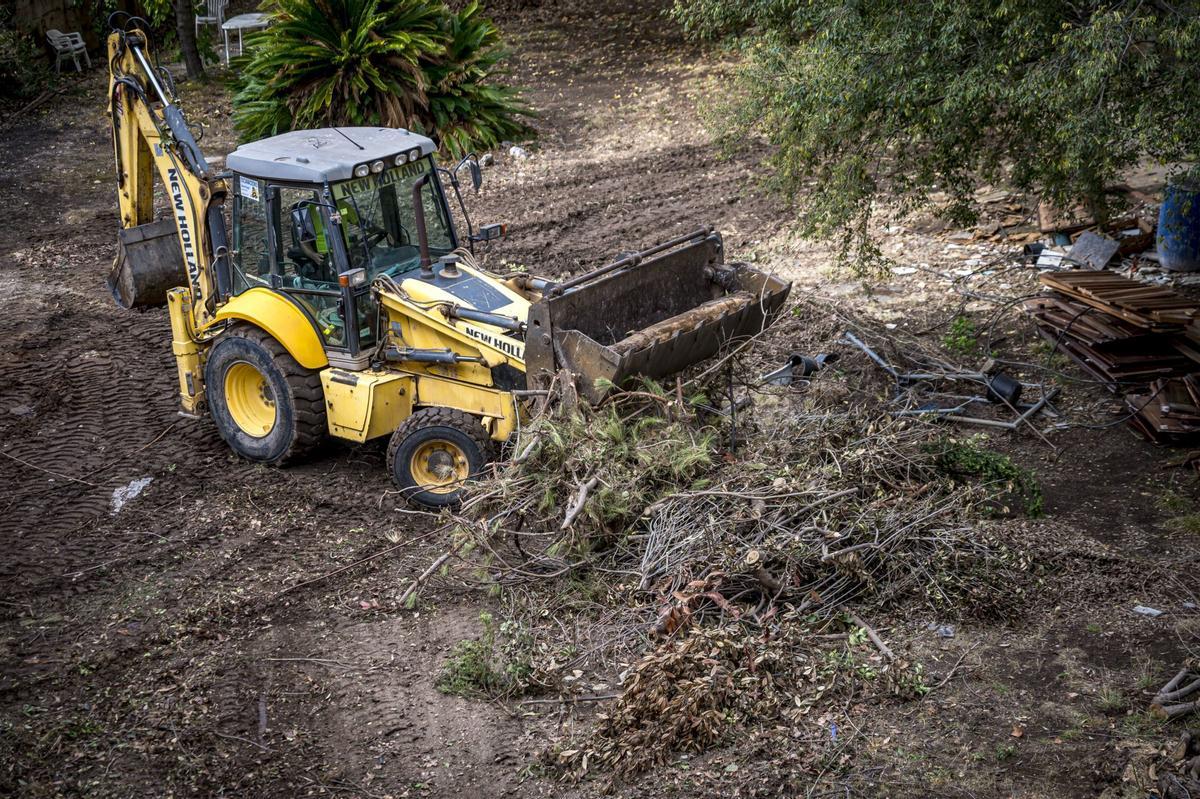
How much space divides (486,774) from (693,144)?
1260 centimetres

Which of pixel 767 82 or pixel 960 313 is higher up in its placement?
pixel 767 82

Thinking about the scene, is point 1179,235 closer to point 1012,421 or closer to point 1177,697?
point 1012,421

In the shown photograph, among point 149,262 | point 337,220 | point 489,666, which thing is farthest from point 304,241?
point 489,666

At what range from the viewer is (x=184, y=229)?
29.6 ft

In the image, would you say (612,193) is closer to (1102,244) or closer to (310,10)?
(310,10)

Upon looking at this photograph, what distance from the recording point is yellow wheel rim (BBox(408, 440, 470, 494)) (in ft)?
26.5

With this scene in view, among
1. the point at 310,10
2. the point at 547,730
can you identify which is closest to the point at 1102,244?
the point at 547,730

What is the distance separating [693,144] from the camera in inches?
657

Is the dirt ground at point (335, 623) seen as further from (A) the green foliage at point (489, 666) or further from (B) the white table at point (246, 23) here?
(B) the white table at point (246, 23)

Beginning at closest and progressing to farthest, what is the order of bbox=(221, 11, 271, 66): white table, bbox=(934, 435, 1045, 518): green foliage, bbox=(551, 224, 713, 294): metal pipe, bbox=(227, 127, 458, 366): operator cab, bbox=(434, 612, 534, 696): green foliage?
bbox=(434, 612, 534, 696): green foliage, bbox=(551, 224, 713, 294): metal pipe, bbox=(934, 435, 1045, 518): green foliage, bbox=(227, 127, 458, 366): operator cab, bbox=(221, 11, 271, 66): white table

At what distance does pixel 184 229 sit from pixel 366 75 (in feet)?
25.4

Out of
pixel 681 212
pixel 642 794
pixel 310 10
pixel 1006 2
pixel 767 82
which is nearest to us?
pixel 642 794

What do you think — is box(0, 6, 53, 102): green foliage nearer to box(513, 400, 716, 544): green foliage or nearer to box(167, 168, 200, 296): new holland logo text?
box(167, 168, 200, 296): new holland logo text

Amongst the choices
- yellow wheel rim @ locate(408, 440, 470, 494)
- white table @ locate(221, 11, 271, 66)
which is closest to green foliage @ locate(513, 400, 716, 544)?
yellow wheel rim @ locate(408, 440, 470, 494)
